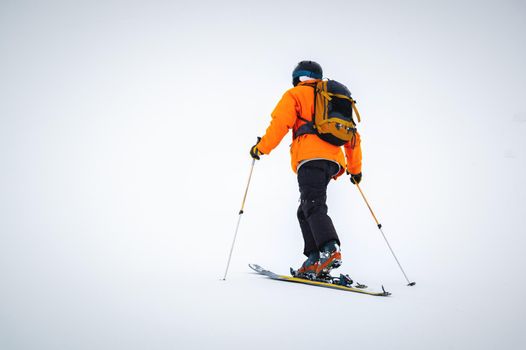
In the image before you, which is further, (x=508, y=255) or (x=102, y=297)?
(x=508, y=255)

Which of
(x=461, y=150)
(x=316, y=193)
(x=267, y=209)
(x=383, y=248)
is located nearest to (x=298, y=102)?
(x=316, y=193)

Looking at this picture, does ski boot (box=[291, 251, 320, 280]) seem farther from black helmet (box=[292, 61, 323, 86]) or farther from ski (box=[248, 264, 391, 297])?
black helmet (box=[292, 61, 323, 86])

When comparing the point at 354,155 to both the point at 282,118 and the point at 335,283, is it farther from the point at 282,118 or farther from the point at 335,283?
the point at 335,283

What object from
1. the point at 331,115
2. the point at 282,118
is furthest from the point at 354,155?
the point at 282,118

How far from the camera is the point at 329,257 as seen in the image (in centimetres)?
310

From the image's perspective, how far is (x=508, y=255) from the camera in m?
4.77

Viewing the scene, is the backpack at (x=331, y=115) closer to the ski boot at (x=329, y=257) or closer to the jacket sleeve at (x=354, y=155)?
the jacket sleeve at (x=354, y=155)

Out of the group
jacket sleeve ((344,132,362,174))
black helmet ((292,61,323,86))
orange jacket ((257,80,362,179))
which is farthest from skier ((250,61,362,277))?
jacket sleeve ((344,132,362,174))

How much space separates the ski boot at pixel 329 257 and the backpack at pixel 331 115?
1.12 m

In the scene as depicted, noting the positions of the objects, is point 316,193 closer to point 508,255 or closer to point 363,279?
point 363,279

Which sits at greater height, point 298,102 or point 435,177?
point 435,177

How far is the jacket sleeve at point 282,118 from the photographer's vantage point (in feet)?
11.6

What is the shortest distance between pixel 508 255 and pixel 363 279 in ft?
8.81

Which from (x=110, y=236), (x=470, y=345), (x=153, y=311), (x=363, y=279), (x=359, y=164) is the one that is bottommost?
(x=153, y=311)
